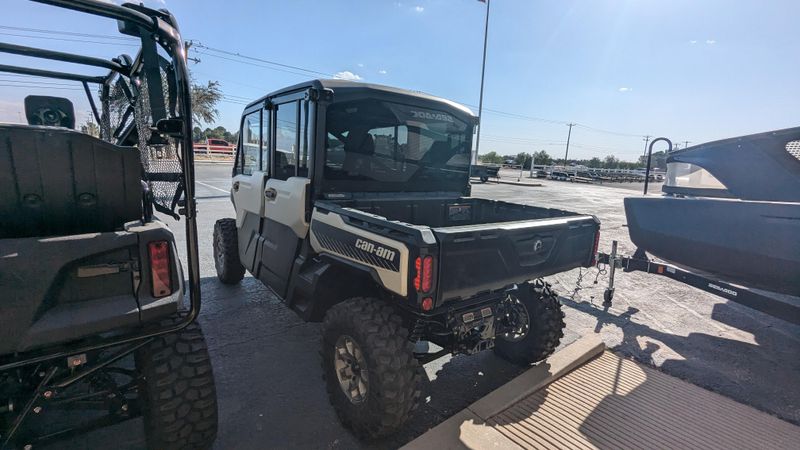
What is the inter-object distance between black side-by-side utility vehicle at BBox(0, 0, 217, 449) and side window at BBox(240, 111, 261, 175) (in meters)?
2.01

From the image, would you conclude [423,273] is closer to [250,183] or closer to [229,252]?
[250,183]

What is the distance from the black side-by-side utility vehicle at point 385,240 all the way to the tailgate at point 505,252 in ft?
0.04

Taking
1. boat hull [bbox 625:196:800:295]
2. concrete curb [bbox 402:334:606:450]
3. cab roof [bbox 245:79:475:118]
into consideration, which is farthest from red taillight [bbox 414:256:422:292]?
boat hull [bbox 625:196:800:295]

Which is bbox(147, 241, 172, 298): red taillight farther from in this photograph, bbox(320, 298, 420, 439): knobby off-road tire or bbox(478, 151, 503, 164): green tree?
bbox(478, 151, 503, 164): green tree

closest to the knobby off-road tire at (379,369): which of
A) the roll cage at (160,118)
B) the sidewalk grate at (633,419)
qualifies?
the sidewalk grate at (633,419)

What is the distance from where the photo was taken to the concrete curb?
2377 mm

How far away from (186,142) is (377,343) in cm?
153

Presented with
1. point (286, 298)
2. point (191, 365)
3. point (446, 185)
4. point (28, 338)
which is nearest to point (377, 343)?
point (191, 365)

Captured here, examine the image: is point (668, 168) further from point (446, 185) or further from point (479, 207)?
point (446, 185)

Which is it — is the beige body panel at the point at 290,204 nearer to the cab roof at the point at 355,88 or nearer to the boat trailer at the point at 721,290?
the cab roof at the point at 355,88

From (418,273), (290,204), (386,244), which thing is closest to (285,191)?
(290,204)

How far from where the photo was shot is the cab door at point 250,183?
160 inches

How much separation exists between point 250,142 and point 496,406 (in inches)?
153

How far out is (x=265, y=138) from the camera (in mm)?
4059
